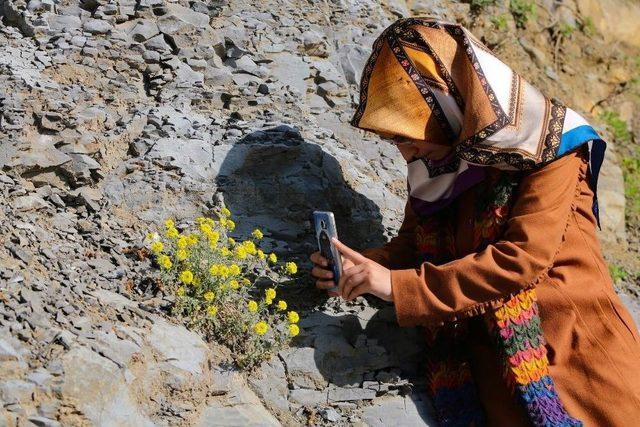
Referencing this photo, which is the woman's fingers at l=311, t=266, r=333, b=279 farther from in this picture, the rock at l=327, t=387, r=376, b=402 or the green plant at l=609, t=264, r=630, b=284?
the green plant at l=609, t=264, r=630, b=284

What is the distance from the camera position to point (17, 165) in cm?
372

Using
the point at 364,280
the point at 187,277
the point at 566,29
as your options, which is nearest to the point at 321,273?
the point at 364,280

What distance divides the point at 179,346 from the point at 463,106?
141 centimetres

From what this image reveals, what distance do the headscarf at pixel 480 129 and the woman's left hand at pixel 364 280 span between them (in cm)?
41

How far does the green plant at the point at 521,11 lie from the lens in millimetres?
6746

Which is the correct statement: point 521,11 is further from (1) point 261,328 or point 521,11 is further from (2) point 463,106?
(1) point 261,328

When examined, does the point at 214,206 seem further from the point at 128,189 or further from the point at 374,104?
the point at 374,104

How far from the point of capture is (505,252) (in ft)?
10.6

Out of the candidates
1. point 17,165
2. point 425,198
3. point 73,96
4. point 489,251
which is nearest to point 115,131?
point 73,96

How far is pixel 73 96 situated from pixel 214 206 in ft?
2.99

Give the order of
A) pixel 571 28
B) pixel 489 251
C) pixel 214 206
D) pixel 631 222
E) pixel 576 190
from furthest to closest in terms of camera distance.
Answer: pixel 571 28 < pixel 631 222 < pixel 214 206 < pixel 576 190 < pixel 489 251

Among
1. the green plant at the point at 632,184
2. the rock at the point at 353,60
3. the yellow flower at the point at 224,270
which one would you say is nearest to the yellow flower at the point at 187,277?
the yellow flower at the point at 224,270

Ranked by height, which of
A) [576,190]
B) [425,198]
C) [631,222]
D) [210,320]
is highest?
[576,190]

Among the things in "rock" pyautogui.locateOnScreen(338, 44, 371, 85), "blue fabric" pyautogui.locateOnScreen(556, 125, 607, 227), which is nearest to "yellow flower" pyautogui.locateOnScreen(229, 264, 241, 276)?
"blue fabric" pyautogui.locateOnScreen(556, 125, 607, 227)
